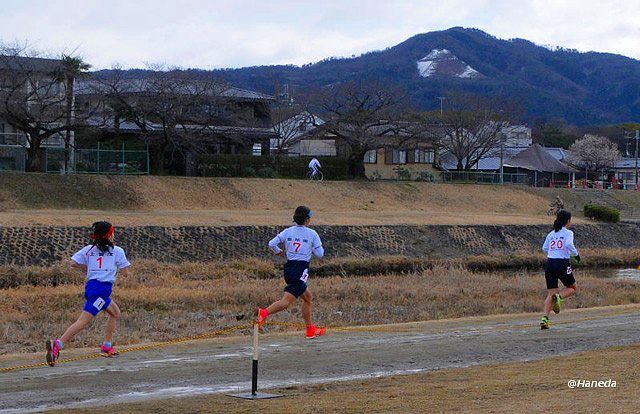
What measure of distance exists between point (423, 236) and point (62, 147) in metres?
19.9

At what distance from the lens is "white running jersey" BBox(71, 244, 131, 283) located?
11.7 meters

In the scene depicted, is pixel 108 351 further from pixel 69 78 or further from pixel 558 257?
pixel 69 78

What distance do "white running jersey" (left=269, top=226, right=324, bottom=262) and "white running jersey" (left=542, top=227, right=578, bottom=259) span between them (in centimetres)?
448

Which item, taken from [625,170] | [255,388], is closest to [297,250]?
[255,388]

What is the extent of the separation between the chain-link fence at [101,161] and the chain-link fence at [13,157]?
1.34 m

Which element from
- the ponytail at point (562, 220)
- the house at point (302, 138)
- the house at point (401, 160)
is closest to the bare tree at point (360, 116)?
the house at point (401, 160)

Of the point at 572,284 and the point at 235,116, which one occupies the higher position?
the point at 235,116

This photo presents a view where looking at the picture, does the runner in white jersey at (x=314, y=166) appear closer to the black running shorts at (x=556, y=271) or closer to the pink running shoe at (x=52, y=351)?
the black running shorts at (x=556, y=271)

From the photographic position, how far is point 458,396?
9.54 m

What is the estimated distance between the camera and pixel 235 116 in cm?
5519

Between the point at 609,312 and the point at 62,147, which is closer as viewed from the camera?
the point at 609,312

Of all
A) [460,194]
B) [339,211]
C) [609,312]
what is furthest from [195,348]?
[460,194]

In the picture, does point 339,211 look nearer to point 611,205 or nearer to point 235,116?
point 235,116

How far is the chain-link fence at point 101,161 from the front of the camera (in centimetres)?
4847
